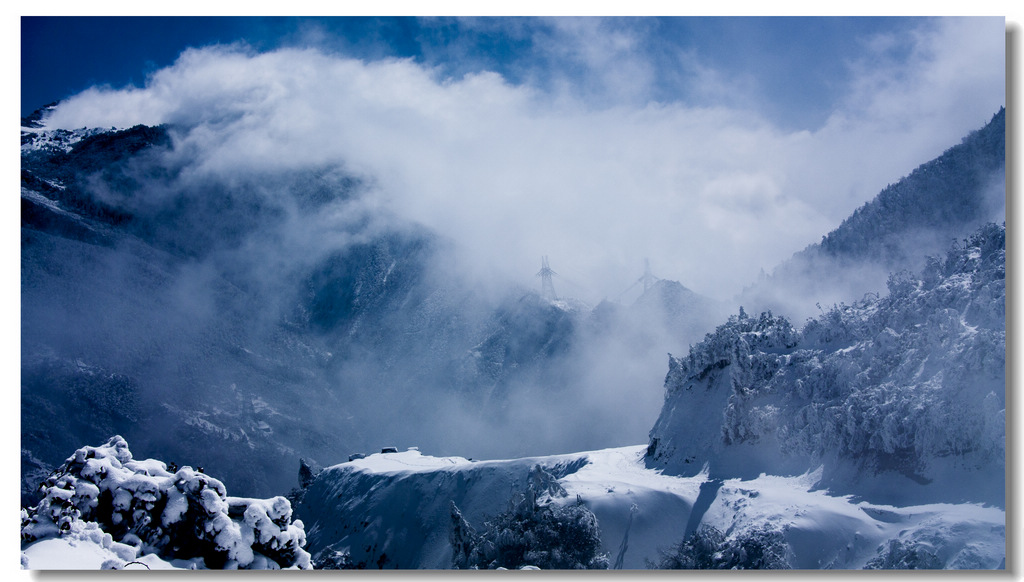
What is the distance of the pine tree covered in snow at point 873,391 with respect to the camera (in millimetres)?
11000

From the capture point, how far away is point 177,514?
7.67 meters

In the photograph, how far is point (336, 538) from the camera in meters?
24.0

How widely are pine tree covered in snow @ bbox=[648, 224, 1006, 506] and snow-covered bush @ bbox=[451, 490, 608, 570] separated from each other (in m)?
4.42

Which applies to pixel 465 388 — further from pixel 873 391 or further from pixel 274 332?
pixel 873 391

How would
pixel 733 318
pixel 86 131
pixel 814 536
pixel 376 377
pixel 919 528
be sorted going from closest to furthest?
1. pixel 919 528
2. pixel 814 536
3. pixel 733 318
4. pixel 86 131
5. pixel 376 377

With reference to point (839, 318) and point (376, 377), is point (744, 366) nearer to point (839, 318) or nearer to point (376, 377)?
point (839, 318)

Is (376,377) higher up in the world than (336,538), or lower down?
higher up

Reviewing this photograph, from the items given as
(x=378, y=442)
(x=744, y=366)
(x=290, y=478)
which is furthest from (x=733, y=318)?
(x=378, y=442)

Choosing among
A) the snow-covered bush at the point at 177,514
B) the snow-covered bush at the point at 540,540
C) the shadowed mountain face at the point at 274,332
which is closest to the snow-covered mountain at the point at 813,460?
the snow-covered bush at the point at 540,540

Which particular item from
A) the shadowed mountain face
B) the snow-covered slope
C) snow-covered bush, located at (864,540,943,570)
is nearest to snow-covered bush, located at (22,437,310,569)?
the snow-covered slope

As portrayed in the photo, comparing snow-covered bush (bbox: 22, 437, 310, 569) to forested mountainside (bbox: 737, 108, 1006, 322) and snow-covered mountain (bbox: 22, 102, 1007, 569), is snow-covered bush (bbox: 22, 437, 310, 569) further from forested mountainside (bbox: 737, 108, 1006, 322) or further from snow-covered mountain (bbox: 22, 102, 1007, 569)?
forested mountainside (bbox: 737, 108, 1006, 322)

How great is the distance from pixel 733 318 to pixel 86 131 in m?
57.8

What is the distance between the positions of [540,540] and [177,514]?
7.37 m

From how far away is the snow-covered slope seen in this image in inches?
407
